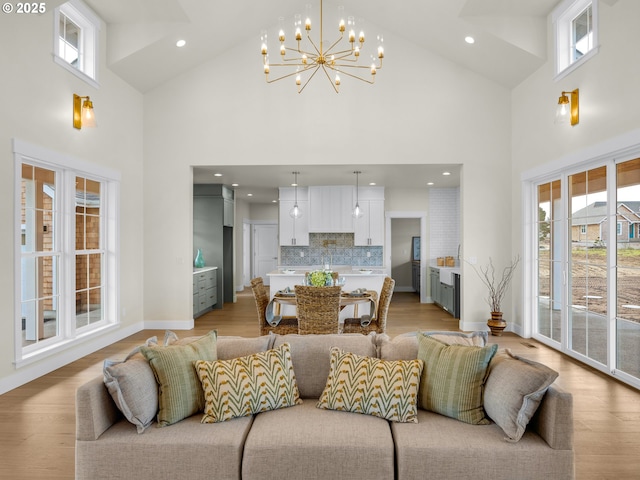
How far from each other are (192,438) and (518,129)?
5992 millimetres

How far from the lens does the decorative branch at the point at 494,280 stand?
6.37 meters

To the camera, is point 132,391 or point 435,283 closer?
point 132,391

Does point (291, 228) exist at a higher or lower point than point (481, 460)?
higher

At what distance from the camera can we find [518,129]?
6207 millimetres

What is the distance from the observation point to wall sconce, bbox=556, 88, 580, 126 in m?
4.69

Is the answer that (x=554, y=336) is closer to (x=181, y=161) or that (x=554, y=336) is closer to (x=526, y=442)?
(x=526, y=442)

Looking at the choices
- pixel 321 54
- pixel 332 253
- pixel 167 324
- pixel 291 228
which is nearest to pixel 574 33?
pixel 321 54

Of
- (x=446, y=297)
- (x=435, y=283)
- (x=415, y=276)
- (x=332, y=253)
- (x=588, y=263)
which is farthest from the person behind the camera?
(x=415, y=276)

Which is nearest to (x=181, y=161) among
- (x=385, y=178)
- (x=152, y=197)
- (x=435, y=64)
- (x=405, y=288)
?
(x=152, y=197)

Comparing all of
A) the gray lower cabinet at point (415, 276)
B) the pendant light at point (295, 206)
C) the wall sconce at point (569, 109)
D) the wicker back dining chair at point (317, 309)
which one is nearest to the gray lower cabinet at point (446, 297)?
the gray lower cabinet at point (415, 276)

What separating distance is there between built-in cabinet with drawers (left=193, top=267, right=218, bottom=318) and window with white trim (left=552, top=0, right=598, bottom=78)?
6253 millimetres

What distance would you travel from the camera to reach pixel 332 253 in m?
9.53

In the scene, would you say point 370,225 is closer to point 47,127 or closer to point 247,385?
point 47,127

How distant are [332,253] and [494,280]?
3.88m
